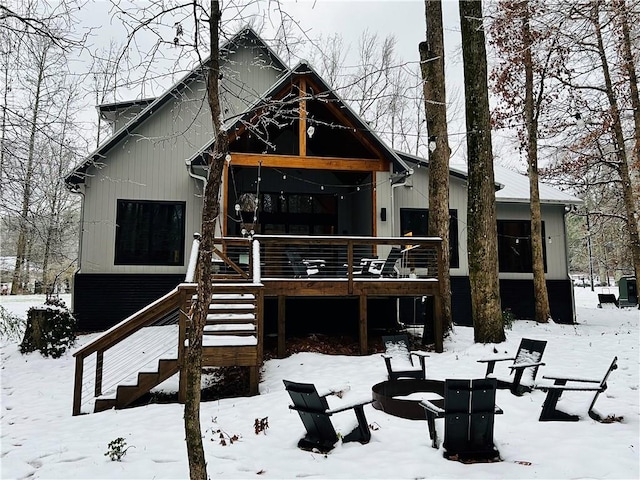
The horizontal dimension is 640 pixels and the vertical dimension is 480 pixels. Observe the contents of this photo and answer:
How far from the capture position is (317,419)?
4.27 m

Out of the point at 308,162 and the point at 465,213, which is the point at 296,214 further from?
the point at 465,213

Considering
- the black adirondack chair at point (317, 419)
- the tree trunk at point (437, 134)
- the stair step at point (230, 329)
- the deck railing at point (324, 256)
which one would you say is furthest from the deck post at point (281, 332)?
the black adirondack chair at point (317, 419)

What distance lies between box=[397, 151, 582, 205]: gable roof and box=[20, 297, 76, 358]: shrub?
9123mm

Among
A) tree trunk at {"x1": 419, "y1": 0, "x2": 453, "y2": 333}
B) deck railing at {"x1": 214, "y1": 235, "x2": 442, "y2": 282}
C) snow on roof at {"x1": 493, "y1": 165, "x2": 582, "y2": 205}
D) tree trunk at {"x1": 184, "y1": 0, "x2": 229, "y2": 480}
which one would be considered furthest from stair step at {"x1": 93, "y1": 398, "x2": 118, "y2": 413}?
snow on roof at {"x1": 493, "y1": 165, "x2": 582, "y2": 205}

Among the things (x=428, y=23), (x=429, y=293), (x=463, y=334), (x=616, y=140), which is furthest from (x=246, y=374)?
(x=616, y=140)

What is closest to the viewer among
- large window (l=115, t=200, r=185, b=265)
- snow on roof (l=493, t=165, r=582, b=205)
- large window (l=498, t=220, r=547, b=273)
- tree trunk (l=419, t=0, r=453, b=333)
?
tree trunk (l=419, t=0, r=453, b=333)

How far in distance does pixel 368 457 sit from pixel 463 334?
617 centimetres

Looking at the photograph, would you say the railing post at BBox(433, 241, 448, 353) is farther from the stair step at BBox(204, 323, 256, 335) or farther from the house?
the stair step at BBox(204, 323, 256, 335)

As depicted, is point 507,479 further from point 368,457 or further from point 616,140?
point 616,140

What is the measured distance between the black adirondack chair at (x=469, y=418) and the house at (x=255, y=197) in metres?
6.40

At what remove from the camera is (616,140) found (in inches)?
630

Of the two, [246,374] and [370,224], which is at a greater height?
[370,224]

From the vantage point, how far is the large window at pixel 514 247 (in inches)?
562

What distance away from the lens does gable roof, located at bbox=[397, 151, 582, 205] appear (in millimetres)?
13344
